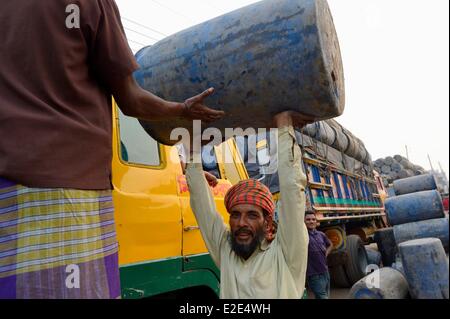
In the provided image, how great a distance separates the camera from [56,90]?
1.21m

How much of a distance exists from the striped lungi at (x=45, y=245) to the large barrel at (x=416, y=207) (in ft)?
7.95

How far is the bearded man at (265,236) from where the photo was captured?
1.45 m

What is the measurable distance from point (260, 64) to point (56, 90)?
0.81 meters

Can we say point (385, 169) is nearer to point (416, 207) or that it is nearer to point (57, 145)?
point (416, 207)

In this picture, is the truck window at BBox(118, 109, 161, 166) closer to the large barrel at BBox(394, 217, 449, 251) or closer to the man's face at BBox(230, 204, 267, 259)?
the man's face at BBox(230, 204, 267, 259)

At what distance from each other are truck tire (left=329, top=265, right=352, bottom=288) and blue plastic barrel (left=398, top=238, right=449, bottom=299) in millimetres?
5243

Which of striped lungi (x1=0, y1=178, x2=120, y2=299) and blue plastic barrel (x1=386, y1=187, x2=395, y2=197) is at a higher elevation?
blue plastic barrel (x1=386, y1=187, x2=395, y2=197)

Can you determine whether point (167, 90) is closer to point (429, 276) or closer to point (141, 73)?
point (141, 73)

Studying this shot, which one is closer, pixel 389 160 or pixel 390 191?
pixel 390 191

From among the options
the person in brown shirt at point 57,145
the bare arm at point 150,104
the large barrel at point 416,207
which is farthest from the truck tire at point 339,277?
the person in brown shirt at point 57,145

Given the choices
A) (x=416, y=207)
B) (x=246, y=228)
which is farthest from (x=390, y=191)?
(x=246, y=228)

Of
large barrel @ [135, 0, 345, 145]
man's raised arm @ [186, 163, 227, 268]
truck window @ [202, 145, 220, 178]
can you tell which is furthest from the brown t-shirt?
truck window @ [202, 145, 220, 178]

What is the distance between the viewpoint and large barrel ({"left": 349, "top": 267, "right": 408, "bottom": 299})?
63.1 inches
